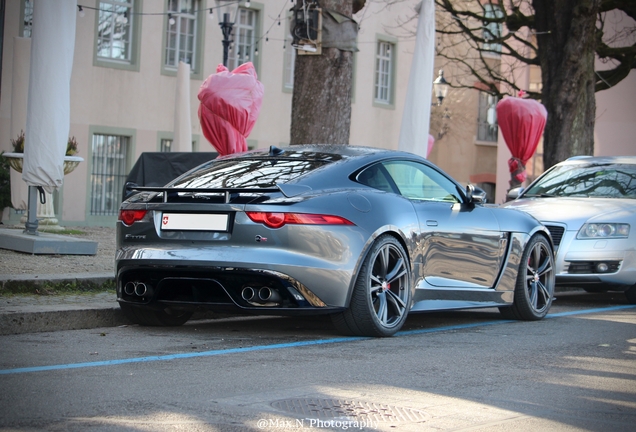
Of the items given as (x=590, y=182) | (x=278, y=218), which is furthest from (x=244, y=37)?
(x=278, y=218)

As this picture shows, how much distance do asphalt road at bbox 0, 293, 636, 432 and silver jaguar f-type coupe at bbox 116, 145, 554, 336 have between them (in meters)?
0.27

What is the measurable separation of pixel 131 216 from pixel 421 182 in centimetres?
233

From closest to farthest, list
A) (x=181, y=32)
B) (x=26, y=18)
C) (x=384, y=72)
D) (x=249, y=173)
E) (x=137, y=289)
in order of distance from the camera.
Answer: (x=137, y=289)
(x=249, y=173)
(x=26, y=18)
(x=181, y=32)
(x=384, y=72)

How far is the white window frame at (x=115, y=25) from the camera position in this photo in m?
25.0

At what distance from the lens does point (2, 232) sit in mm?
12125

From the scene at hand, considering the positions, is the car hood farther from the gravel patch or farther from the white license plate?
the white license plate

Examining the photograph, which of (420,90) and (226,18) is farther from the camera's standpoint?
(226,18)

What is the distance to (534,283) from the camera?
30.0 feet

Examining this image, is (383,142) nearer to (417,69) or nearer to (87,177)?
(87,177)

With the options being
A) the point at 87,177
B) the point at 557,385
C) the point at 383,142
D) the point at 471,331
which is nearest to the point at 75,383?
the point at 557,385

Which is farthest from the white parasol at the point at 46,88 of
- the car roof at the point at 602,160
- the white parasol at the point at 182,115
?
the white parasol at the point at 182,115

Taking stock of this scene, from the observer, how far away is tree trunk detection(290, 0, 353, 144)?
11.7 m

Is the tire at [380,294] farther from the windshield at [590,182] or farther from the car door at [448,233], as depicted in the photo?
the windshield at [590,182]

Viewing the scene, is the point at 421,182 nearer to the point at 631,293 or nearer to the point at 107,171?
the point at 631,293
